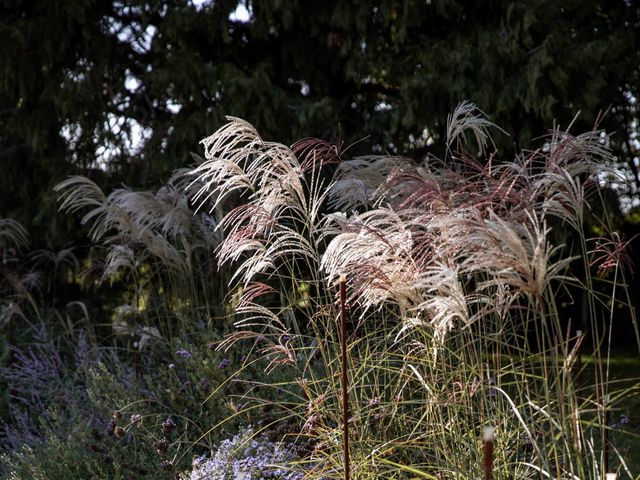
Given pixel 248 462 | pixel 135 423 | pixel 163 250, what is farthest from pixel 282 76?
pixel 248 462

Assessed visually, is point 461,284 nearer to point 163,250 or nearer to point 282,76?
point 163,250

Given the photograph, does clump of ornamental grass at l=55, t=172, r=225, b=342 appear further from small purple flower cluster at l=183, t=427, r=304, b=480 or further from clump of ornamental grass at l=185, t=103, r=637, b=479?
clump of ornamental grass at l=185, t=103, r=637, b=479

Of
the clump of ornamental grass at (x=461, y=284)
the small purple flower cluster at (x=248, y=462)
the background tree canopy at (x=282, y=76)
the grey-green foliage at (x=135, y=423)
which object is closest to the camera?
the clump of ornamental grass at (x=461, y=284)

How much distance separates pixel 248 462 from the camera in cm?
325

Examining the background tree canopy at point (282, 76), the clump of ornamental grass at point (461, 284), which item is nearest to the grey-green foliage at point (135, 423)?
the clump of ornamental grass at point (461, 284)

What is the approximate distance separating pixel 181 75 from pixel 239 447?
4.21 m

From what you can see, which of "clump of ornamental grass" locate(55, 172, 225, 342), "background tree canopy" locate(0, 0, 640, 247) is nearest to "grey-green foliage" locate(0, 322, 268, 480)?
"clump of ornamental grass" locate(55, 172, 225, 342)

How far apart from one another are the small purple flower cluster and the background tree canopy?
3357mm

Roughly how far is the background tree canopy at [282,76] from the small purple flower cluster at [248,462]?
11.0 ft

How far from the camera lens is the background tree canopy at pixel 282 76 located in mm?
6207

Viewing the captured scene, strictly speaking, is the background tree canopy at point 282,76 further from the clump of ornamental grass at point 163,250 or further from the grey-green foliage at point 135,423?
the grey-green foliage at point 135,423

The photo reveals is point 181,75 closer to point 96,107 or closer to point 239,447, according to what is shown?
point 96,107

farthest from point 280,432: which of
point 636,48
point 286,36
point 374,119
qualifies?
point 636,48

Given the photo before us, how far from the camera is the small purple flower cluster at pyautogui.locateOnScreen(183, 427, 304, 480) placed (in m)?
3.20
